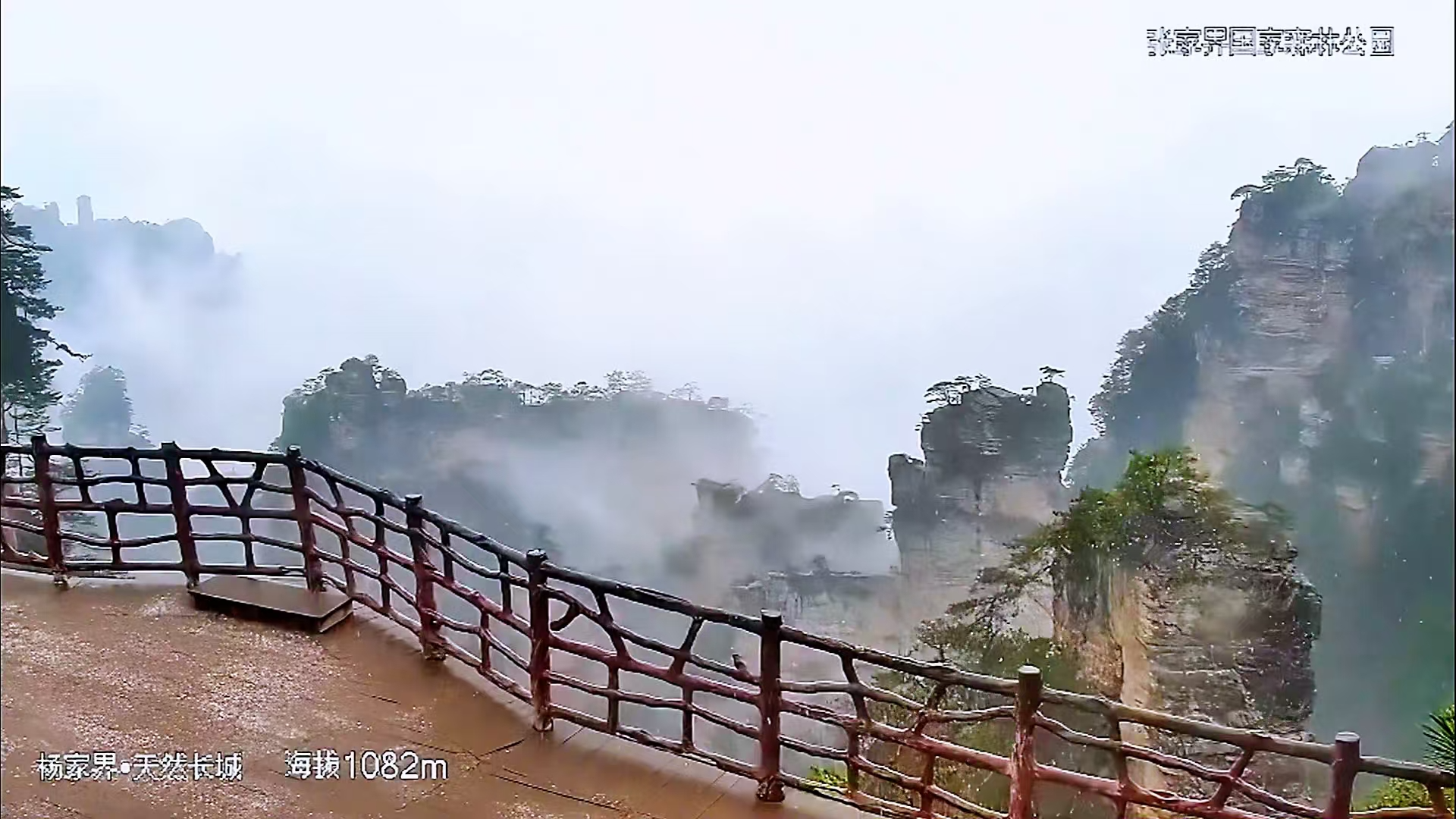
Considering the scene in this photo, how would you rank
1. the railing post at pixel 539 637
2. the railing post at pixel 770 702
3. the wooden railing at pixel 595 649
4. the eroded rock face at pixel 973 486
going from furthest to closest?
1. the eroded rock face at pixel 973 486
2. the railing post at pixel 539 637
3. the railing post at pixel 770 702
4. the wooden railing at pixel 595 649

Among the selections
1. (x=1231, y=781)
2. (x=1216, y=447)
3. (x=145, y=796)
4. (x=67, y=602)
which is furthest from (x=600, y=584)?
(x=1216, y=447)

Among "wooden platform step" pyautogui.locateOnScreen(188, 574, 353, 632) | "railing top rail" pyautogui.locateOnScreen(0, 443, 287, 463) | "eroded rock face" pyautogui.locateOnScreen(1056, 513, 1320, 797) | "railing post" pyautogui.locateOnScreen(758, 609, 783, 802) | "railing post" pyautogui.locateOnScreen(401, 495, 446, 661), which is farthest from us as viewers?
"eroded rock face" pyautogui.locateOnScreen(1056, 513, 1320, 797)

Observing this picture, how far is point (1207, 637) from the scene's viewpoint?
5000mm

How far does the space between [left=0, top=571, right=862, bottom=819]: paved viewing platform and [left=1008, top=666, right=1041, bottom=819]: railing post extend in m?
0.47

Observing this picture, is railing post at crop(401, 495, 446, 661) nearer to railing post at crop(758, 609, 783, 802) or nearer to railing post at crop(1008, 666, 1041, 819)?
railing post at crop(758, 609, 783, 802)

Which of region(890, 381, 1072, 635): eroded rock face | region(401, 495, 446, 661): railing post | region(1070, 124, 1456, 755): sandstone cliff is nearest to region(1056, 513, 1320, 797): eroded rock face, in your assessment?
region(1070, 124, 1456, 755): sandstone cliff

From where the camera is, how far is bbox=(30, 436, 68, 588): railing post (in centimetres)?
302

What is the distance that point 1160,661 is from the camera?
16.8 ft

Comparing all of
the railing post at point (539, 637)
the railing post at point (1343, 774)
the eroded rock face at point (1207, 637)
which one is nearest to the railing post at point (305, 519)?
the railing post at point (539, 637)

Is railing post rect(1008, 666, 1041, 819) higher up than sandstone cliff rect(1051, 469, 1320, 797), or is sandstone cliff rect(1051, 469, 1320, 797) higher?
railing post rect(1008, 666, 1041, 819)

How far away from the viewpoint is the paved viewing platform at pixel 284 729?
80.6 inches

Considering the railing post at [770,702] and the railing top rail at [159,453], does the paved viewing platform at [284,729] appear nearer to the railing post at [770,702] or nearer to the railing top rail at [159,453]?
the railing post at [770,702]

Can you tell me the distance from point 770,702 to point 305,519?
1755mm

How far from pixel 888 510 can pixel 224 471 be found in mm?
4611
